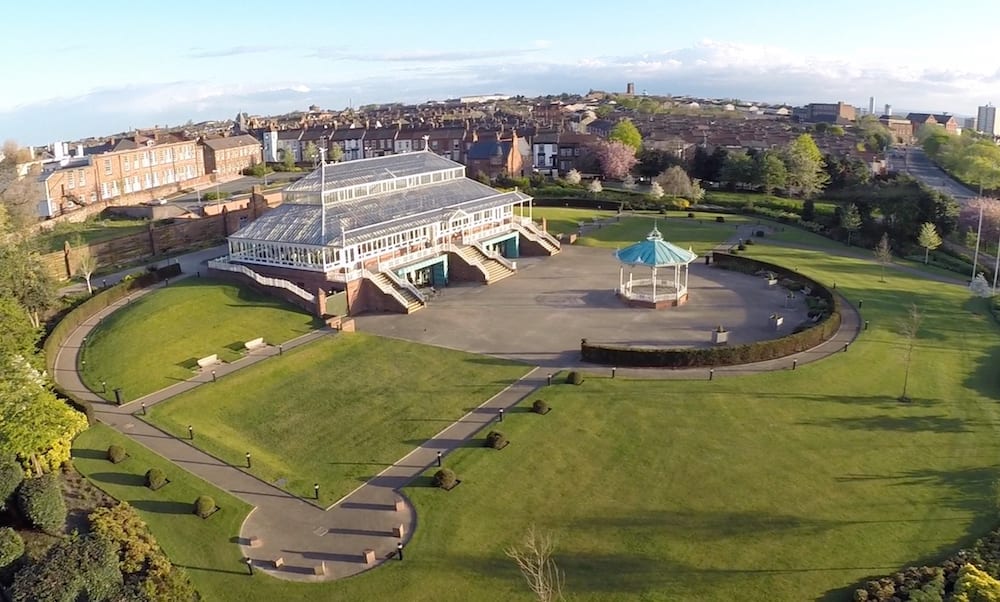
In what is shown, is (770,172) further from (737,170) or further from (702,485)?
(702,485)

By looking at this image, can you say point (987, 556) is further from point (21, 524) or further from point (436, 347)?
point (21, 524)

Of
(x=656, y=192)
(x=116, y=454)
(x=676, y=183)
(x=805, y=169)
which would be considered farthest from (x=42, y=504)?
(x=805, y=169)

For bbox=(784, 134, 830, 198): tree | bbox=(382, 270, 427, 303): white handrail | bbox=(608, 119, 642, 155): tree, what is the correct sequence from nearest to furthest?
1. bbox=(382, 270, 427, 303): white handrail
2. bbox=(784, 134, 830, 198): tree
3. bbox=(608, 119, 642, 155): tree

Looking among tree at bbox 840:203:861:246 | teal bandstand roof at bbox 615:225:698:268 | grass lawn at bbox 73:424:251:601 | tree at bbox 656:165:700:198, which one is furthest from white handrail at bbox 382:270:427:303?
tree at bbox 656:165:700:198

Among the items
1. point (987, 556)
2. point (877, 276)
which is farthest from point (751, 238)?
point (987, 556)

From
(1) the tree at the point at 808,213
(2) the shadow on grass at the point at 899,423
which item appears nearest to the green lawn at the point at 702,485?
(2) the shadow on grass at the point at 899,423

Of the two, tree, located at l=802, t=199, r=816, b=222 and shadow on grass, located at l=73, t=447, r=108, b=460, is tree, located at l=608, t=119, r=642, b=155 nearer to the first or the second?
tree, located at l=802, t=199, r=816, b=222
